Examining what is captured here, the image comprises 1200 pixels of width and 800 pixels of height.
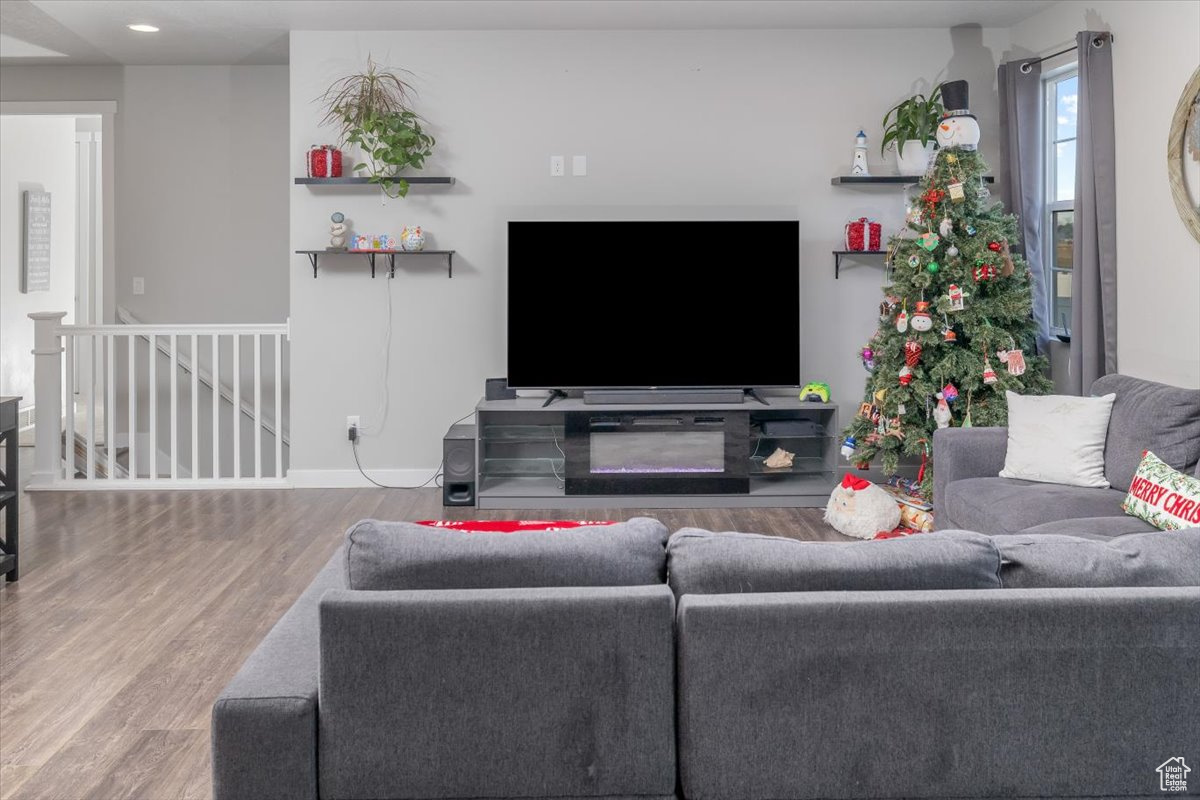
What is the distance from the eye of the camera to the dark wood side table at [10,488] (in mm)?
4027

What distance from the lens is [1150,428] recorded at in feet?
12.5

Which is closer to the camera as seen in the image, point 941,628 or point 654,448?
point 941,628

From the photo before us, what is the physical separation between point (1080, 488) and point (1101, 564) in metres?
2.19

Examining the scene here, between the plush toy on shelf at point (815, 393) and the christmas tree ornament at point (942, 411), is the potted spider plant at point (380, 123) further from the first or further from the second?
the christmas tree ornament at point (942, 411)

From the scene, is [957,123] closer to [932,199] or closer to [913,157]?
[932,199]

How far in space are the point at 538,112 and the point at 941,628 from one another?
183 inches

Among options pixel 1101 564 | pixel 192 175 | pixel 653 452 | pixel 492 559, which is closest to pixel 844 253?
pixel 653 452

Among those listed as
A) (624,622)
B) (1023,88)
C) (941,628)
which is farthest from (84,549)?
(1023,88)

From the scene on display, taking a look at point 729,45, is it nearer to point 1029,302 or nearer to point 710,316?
point 710,316

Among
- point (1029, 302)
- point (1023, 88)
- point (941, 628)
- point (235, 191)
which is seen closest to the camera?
point (941, 628)

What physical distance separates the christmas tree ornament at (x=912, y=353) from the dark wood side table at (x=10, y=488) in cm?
386

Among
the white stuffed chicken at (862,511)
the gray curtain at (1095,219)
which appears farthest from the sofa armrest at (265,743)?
the gray curtain at (1095,219)

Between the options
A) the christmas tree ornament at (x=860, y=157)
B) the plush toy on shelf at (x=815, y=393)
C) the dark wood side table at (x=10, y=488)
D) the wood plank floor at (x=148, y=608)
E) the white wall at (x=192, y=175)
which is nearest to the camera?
the wood plank floor at (x=148, y=608)

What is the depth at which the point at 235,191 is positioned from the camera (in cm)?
691
